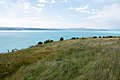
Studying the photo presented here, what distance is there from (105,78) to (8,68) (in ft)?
19.2

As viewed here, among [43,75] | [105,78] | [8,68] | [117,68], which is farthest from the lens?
[8,68]

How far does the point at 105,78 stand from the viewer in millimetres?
7207

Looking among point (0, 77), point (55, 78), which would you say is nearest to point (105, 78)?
point (55, 78)

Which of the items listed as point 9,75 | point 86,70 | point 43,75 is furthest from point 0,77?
point 86,70

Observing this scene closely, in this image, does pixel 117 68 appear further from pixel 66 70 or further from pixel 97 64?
pixel 66 70

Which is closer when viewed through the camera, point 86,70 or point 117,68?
point 117,68

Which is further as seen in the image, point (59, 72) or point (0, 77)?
point (0, 77)

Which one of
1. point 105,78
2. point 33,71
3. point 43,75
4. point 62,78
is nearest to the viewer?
point 105,78

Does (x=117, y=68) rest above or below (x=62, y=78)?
above

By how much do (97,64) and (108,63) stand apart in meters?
0.45

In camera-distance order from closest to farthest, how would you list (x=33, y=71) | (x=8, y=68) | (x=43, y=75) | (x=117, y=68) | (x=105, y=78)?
(x=105, y=78), (x=117, y=68), (x=43, y=75), (x=33, y=71), (x=8, y=68)

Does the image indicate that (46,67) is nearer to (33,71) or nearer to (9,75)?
(33,71)

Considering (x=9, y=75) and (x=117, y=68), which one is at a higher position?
(x=117, y=68)

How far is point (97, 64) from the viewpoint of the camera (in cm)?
879
